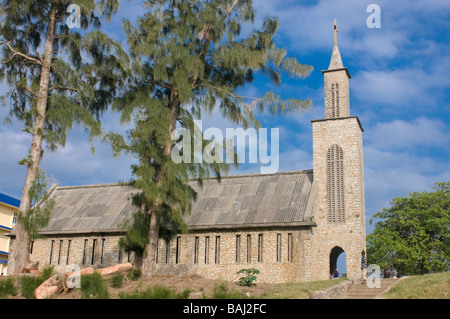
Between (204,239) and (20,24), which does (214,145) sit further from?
(204,239)

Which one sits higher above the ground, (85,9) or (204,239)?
(85,9)

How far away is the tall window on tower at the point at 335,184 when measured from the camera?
27.8 metres

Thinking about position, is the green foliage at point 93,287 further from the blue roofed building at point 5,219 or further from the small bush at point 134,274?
the blue roofed building at point 5,219

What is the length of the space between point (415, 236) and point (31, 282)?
96.1ft

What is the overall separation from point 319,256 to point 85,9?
53.8ft

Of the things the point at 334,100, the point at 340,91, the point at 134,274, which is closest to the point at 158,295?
the point at 134,274

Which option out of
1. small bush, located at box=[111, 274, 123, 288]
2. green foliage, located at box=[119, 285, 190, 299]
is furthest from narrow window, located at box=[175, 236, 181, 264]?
green foliage, located at box=[119, 285, 190, 299]

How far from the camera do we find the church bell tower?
27.0m

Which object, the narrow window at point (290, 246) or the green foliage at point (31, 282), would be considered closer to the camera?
the green foliage at point (31, 282)

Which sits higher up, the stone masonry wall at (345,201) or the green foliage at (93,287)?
the stone masonry wall at (345,201)

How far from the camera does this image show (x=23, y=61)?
18.0m

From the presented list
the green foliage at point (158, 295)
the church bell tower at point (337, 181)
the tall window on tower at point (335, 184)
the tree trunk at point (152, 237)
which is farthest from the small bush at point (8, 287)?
the tall window on tower at point (335, 184)

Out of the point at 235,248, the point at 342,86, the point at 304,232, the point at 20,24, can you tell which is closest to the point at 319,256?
the point at 304,232

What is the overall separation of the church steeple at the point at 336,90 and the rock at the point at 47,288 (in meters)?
19.8
